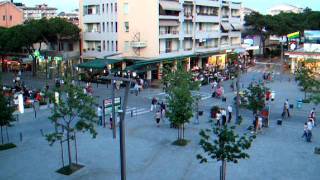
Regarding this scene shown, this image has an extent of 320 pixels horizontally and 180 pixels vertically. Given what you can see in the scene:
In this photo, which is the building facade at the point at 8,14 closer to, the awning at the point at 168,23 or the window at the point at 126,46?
the window at the point at 126,46

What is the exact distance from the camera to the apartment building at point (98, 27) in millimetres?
62719

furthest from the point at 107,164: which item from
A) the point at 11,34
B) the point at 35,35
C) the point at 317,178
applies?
the point at 11,34

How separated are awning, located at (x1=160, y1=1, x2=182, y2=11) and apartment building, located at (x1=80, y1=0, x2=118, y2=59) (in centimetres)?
749

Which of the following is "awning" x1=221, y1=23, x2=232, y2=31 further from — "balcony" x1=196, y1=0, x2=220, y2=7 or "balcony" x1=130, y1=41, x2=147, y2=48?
"balcony" x1=130, y1=41, x2=147, y2=48

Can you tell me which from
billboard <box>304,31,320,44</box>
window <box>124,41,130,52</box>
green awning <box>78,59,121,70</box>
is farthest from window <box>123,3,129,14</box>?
billboard <box>304,31,320,44</box>

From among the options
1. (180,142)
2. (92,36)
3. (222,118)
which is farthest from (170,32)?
(180,142)

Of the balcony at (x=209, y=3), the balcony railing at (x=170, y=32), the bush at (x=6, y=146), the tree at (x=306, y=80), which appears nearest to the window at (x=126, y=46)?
the balcony railing at (x=170, y=32)

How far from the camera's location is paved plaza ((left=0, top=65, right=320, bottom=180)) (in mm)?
22094

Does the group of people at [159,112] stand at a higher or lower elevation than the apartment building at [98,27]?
lower

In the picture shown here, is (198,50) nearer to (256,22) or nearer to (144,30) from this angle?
(144,30)

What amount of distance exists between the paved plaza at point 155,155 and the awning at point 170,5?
2756cm

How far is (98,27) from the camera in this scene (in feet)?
215

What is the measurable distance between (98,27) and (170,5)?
500 inches

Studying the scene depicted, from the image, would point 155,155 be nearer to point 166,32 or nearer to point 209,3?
point 166,32
